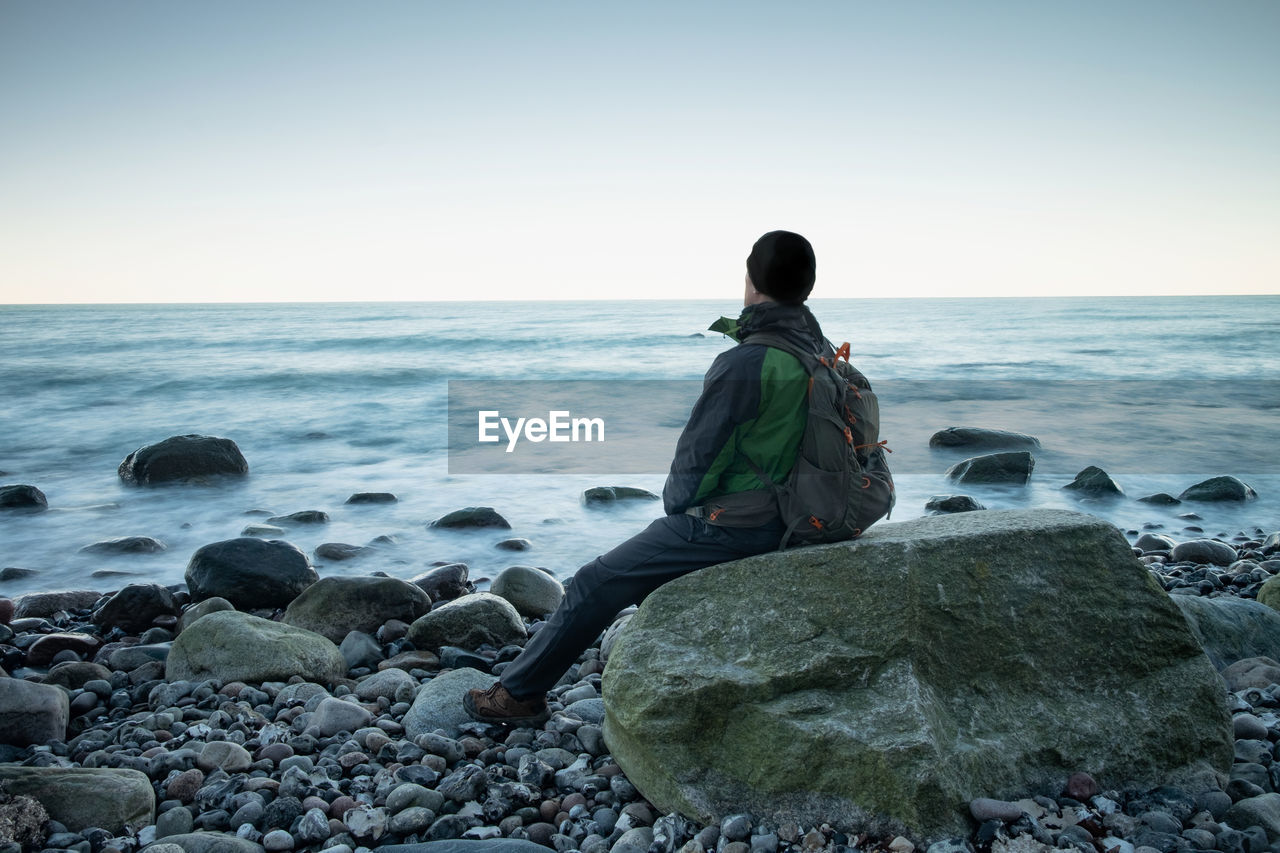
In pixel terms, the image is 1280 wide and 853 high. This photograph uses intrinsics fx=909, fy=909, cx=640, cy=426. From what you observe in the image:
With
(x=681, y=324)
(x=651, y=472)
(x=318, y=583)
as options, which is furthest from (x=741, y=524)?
(x=681, y=324)

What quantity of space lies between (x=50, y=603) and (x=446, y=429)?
37.0ft

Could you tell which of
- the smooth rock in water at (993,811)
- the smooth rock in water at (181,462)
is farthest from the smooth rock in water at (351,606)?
the smooth rock in water at (181,462)

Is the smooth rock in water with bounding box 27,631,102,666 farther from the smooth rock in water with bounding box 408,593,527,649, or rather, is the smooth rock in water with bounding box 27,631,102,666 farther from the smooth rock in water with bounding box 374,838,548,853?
the smooth rock in water with bounding box 374,838,548,853

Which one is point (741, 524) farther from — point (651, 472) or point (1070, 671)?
point (651, 472)

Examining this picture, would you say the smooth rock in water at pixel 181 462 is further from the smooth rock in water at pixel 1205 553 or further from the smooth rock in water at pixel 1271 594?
the smooth rock in water at pixel 1271 594

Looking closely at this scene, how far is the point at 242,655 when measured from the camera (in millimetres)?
5355

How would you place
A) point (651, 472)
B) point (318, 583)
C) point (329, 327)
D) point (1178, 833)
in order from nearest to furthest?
point (1178, 833) → point (318, 583) → point (651, 472) → point (329, 327)

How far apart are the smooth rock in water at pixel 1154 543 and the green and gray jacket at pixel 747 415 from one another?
6598 mm

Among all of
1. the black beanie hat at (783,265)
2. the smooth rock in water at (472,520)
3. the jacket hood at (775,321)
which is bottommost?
the smooth rock in water at (472,520)

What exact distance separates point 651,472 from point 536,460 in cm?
203

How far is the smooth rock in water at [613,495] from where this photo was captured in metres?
11.3

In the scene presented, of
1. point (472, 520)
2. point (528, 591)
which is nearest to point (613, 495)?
point (472, 520)

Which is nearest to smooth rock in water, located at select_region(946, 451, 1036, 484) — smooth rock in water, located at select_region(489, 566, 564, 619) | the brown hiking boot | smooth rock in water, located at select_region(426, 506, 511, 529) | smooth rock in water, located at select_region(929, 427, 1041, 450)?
smooth rock in water, located at select_region(929, 427, 1041, 450)

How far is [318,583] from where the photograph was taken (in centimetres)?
654
